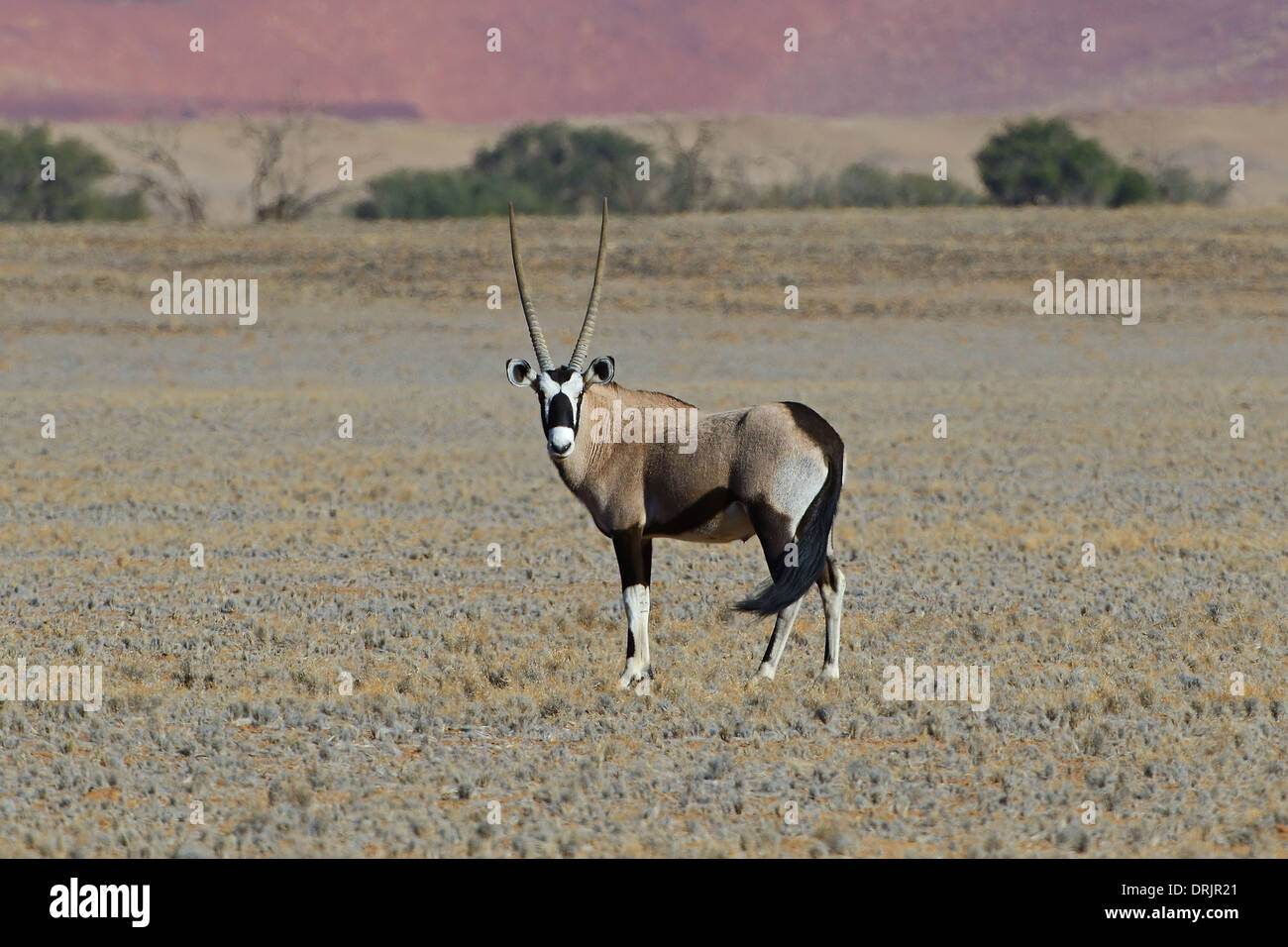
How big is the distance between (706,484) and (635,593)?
665 millimetres

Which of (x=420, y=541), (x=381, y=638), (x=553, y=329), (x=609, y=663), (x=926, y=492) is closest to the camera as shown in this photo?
(x=609, y=663)

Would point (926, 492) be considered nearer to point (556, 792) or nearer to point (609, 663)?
point (609, 663)

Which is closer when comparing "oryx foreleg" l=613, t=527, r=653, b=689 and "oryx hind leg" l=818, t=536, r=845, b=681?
"oryx foreleg" l=613, t=527, r=653, b=689

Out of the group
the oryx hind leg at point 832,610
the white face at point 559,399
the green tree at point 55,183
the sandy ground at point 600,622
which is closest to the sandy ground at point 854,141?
the green tree at point 55,183

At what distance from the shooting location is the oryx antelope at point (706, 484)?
8.87 meters

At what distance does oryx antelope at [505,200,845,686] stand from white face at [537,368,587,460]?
19 centimetres

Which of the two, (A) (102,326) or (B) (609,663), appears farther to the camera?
(A) (102,326)

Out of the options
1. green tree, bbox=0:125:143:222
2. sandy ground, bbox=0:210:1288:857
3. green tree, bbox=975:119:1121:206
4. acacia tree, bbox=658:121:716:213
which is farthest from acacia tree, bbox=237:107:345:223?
green tree, bbox=975:119:1121:206

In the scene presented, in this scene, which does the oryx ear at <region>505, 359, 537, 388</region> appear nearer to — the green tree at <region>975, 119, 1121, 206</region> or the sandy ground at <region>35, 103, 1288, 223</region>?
the green tree at <region>975, 119, 1121, 206</region>

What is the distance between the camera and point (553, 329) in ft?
116

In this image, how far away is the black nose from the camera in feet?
27.6
